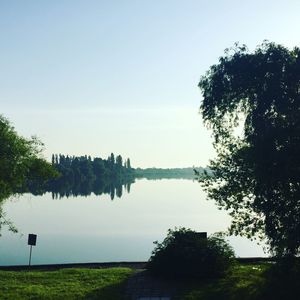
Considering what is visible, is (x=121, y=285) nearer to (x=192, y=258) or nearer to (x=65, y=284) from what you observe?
(x=65, y=284)

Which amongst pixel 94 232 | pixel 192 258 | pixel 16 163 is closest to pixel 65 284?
pixel 192 258

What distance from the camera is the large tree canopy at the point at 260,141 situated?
1719 cm

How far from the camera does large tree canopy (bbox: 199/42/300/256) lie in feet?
56.4

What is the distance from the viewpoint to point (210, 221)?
6962cm

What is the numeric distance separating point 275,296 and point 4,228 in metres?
49.8

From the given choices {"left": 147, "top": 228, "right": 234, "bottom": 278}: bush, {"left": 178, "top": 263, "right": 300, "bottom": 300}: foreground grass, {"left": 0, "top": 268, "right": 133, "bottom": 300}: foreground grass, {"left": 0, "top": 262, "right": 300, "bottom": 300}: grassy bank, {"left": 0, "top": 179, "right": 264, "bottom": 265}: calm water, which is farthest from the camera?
{"left": 0, "top": 179, "right": 264, "bottom": 265}: calm water

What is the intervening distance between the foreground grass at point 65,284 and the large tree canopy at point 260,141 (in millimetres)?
6645

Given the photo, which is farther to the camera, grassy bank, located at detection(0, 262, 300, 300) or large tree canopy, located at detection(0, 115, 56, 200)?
large tree canopy, located at detection(0, 115, 56, 200)

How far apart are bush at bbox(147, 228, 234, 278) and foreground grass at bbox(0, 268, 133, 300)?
1816 millimetres

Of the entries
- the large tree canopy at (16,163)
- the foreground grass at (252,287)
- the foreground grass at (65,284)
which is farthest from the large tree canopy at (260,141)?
the large tree canopy at (16,163)

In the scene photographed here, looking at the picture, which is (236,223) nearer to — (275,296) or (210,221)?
(275,296)

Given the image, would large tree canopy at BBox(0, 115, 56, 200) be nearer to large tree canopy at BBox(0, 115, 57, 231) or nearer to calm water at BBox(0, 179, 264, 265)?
large tree canopy at BBox(0, 115, 57, 231)

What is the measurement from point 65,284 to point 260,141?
1024cm

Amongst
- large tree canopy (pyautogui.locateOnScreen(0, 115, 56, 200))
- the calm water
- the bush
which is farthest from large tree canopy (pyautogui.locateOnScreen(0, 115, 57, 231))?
the bush
